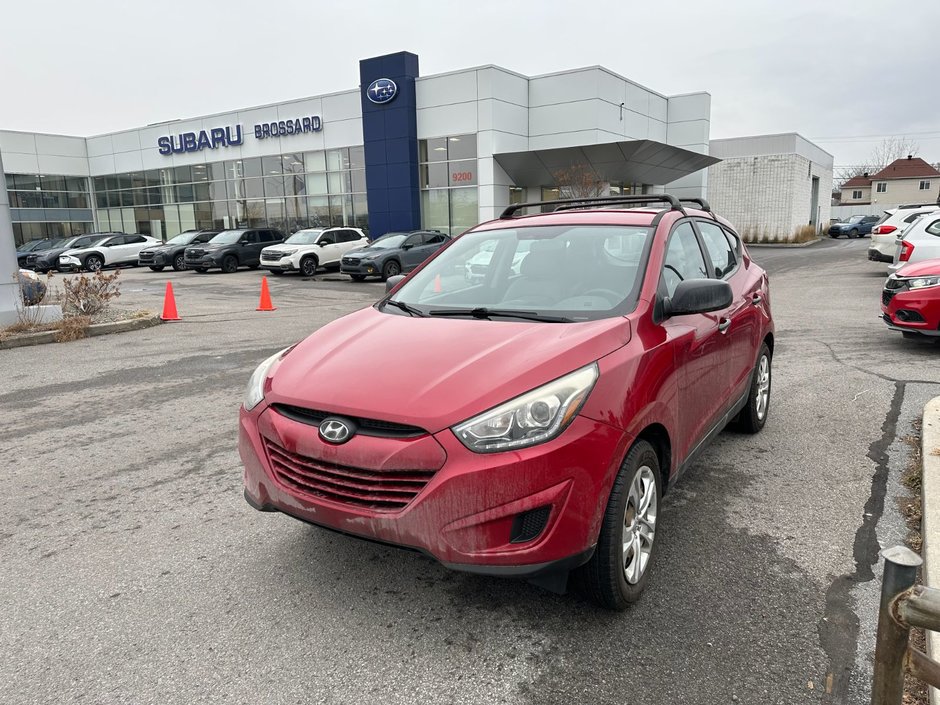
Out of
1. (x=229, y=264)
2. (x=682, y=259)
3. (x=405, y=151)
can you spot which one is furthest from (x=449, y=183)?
(x=682, y=259)

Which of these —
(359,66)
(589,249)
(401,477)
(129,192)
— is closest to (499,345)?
(401,477)

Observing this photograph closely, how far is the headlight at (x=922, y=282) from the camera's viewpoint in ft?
25.8

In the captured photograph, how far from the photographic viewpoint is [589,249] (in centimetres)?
396

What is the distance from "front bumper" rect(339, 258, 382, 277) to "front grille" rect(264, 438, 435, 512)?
1837 centimetres

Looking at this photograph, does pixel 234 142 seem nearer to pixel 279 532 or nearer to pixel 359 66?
pixel 359 66

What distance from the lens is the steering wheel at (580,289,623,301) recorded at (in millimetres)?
3504

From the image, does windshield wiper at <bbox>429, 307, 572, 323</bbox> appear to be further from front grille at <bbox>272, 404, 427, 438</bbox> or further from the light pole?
the light pole

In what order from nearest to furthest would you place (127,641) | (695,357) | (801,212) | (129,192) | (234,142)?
(127,641) < (695,357) < (234,142) < (129,192) < (801,212)

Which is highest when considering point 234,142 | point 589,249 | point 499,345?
point 234,142

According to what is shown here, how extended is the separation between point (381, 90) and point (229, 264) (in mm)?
9847

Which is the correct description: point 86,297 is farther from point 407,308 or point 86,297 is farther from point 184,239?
point 184,239

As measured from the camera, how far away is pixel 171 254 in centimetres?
2820

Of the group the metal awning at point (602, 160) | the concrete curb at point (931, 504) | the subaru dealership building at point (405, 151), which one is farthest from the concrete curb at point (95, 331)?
the metal awning at point (602, 160)

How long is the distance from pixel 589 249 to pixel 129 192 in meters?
44.5
